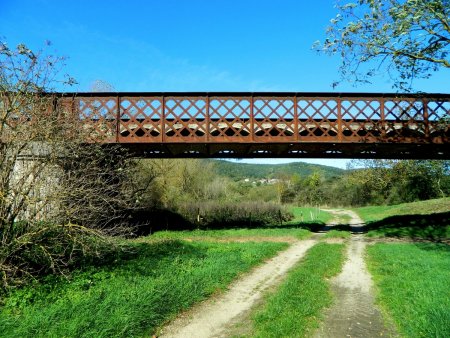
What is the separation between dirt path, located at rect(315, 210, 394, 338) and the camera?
6.34 meters

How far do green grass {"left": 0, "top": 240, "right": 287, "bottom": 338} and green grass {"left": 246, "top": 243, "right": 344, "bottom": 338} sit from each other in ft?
5.63

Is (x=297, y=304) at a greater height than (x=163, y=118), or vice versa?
(x=163, y=118)

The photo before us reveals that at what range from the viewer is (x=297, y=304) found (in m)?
7.64

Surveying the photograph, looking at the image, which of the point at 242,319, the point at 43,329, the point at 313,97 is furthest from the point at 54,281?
the point at 313,97

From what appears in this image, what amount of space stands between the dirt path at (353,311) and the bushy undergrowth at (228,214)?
1858cm

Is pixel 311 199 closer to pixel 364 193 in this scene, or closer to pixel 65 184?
pixel 364 193

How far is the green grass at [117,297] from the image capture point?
5.80m

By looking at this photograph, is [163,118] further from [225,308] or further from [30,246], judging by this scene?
[225,308]

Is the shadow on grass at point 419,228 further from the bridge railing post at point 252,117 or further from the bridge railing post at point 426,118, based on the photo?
the bridge railing post at point 252,117

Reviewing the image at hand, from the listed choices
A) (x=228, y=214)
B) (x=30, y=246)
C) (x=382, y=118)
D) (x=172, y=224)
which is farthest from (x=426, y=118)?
(x=30, y=246)

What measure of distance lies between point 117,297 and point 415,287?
6890 millimetres

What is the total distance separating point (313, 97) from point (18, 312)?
1758 centimetres

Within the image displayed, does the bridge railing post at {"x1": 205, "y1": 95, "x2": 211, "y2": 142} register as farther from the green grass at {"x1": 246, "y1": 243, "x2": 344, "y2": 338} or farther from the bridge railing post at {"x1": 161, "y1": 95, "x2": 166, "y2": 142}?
the green grass at {"x1": 246, "y1": 243, "x2": 344, "y2": 338}

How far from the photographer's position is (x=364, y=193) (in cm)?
6544
